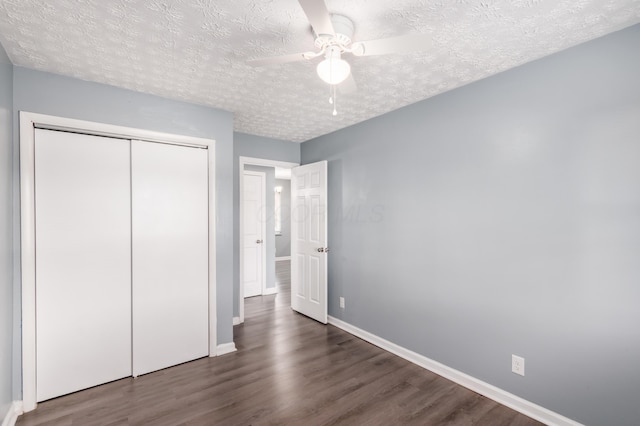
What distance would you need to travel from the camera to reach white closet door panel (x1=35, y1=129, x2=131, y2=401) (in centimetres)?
231

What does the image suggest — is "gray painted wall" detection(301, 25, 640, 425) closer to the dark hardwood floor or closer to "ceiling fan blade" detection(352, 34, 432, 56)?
the dark hardwood floor

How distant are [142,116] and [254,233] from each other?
2961mm

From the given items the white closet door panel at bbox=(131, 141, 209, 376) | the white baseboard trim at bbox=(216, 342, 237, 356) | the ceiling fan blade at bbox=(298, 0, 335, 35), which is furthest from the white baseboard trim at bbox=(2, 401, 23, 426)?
the ceiling fan blade at bbox=(298, 0, 335, 35)

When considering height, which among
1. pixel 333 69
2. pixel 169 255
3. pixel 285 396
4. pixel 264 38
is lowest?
pixel 285 396

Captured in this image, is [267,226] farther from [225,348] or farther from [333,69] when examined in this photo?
[333,69]

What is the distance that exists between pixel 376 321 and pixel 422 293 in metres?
0.74

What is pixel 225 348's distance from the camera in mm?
3104

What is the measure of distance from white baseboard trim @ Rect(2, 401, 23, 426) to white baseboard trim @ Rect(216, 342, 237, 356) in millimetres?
1451

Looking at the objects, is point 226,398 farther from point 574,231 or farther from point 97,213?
point 574,231

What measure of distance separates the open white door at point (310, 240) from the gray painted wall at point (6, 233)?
286 centimetres

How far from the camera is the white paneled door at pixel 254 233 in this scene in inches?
206

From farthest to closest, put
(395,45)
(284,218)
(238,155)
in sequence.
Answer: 1. (284,218)
2. (238,155)
3. (395,45)

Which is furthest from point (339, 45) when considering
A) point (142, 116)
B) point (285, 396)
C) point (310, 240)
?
point (310, 240)

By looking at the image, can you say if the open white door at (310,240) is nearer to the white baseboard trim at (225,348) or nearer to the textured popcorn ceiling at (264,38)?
the white baseboard trim at (225,348)
